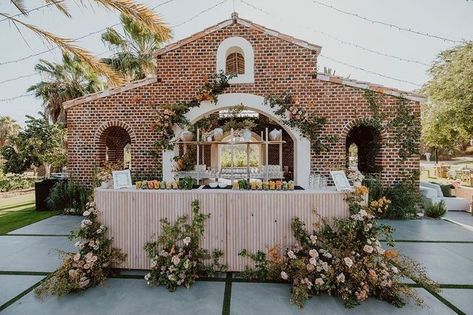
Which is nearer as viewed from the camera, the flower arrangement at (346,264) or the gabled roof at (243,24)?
the flower arrangement at (346,264)

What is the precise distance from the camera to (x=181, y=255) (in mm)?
3791

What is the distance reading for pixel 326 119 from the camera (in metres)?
7.66

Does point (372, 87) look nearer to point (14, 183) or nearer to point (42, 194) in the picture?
point (42, 194)

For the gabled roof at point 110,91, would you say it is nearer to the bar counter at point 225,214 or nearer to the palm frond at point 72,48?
the palm frond at point 72,48

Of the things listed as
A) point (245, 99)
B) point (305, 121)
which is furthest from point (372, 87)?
point (245, 99)

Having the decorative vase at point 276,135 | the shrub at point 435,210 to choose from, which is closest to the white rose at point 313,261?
the decorative vase at point 276,135

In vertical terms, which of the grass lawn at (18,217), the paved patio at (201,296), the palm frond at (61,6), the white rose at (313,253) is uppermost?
the palm frond at (61,6)

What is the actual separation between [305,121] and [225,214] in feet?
14.7

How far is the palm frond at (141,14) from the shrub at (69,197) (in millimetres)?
5106

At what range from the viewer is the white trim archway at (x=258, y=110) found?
7715 mm

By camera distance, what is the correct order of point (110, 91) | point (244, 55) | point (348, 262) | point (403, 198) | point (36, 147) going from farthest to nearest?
point (36, 147), point (110, 91), point (244, 55), point (403, 198), point (348, 262)

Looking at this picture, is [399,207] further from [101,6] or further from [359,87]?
[101,6]

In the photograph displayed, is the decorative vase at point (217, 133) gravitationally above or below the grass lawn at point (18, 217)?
above

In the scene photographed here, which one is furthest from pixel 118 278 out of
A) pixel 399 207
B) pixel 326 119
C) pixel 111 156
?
pixel 111 156
